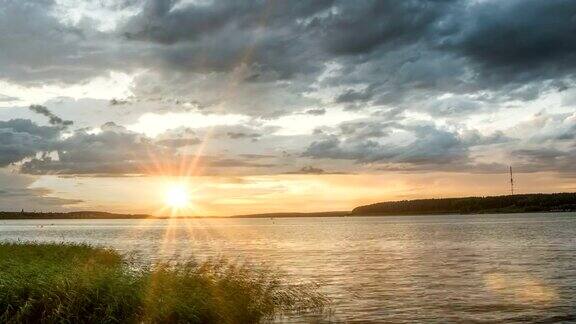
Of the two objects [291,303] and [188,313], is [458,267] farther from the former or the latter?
[188,313]

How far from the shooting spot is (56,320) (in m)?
27.1

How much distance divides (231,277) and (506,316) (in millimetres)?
16489

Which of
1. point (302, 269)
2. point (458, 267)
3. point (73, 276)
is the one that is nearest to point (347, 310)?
point (73, 276)

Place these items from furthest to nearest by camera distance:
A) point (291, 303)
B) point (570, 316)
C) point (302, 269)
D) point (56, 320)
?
point (302, 269), point (291, 303), point (570, 316), point (56, 320)

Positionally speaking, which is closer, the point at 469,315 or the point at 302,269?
the point at 469,315

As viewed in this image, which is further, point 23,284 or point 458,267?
point 458,267

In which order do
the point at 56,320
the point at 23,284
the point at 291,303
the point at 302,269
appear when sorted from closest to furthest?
1. the point at 56,320
2. the point at 23,284
3. the point at 291,303
4. the point at 302,269

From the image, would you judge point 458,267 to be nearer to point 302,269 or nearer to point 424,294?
point 302,269

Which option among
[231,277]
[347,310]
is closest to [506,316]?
[347,310]

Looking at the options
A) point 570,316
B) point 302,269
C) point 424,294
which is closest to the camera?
point 570,316

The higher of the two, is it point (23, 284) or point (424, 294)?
point (23, 284)

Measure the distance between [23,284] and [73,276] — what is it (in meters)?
2.28

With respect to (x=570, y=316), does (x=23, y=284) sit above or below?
above

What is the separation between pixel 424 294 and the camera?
46.0 meters
